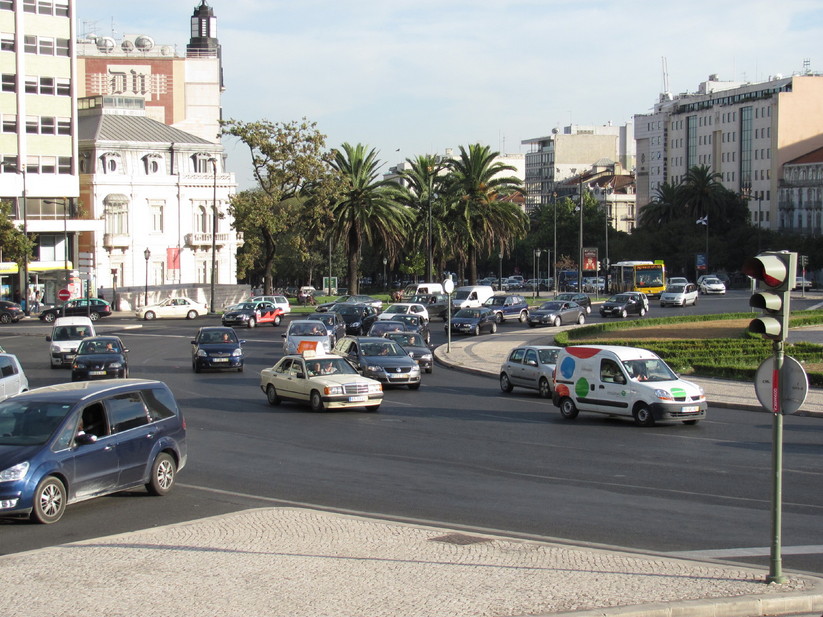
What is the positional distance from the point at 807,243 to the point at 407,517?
106 meters

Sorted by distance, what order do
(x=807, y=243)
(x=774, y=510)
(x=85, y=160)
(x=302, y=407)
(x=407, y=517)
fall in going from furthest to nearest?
1. (x=807, y=243)
2. (x=85, y=160)
3. (x=302, y=407)
4. (x=407, y=517)
5. (x=774, y=510)

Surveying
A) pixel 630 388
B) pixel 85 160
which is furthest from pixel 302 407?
pixel 85 160

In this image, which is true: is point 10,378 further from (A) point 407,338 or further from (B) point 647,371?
(A) point 407,338

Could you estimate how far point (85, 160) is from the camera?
83.6 meters

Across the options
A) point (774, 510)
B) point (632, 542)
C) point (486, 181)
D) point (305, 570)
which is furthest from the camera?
point (486, 181)

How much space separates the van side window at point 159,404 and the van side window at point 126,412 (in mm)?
134

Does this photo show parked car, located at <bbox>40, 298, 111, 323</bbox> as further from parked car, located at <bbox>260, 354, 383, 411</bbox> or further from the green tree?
parked car, located at <bbox>260, 354, 383, 411</bbox>

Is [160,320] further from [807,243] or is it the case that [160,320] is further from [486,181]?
[807,243]

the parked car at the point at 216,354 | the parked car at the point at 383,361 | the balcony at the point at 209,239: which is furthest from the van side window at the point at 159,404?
the balcony at the point at 209,239

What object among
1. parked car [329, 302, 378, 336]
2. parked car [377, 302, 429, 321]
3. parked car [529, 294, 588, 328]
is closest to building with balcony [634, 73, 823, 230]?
parked car [529, 294, 588, 328]

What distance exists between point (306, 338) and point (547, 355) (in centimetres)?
1206

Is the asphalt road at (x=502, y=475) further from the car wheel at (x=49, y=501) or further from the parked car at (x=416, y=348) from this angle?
the parked car at (x=416, y=348)

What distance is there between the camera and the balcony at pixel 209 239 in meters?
86.1

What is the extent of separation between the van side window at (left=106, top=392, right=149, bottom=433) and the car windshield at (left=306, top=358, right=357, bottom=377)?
37.3 ft
